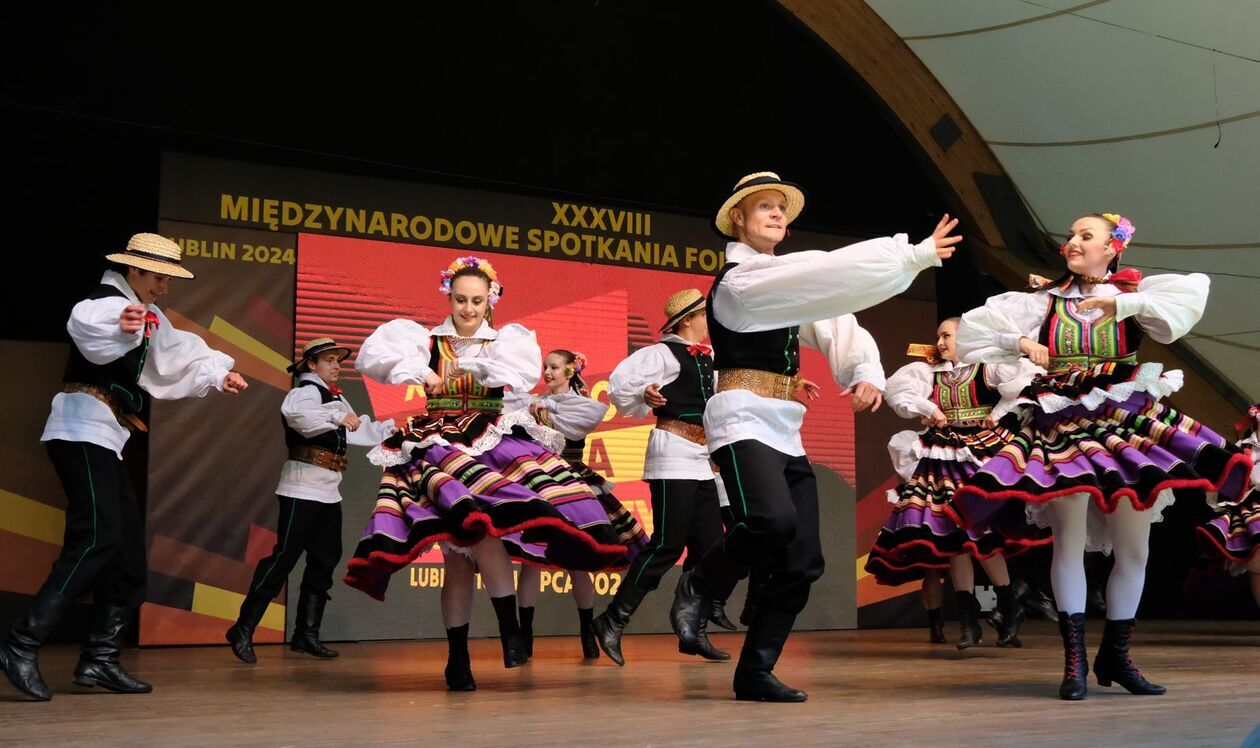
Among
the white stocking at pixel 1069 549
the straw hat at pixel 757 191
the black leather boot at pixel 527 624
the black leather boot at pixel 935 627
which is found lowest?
the black leather boot at pixel 935 627

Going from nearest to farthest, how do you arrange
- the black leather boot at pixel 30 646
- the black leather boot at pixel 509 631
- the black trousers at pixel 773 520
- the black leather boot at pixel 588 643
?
the black trousers at pixel 773 520, the black leather boot at pixel 30 646, the black leather boot at pixel 509 631, the black leather boot at pixel 588 643

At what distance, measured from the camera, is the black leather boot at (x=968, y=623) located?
612 cm

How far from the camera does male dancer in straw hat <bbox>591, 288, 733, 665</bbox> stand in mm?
5273

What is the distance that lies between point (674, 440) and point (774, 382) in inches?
74.1

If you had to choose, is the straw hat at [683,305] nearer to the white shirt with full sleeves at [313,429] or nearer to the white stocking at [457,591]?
the white shirt with full sleeves at [313,429]

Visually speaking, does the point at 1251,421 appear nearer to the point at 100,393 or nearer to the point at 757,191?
the point at 757,191

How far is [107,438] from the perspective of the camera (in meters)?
4.05

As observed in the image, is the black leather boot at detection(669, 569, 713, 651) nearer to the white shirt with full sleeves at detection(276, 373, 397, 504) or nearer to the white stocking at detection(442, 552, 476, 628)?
the white stocking at detection(442, 552, 476, 628)

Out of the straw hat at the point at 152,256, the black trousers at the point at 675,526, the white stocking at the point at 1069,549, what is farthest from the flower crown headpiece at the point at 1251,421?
the straw hat at the point at 152,256

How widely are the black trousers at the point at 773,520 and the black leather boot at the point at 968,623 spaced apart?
276 cm

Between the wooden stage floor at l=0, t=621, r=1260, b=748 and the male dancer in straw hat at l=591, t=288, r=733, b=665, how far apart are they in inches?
16.6

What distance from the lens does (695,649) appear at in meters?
4.79

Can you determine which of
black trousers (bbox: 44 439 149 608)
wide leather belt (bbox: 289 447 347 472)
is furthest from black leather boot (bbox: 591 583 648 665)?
black trousers (bbox: 44 439 149 608)

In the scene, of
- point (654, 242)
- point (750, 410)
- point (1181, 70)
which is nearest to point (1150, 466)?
point (750, 410)
